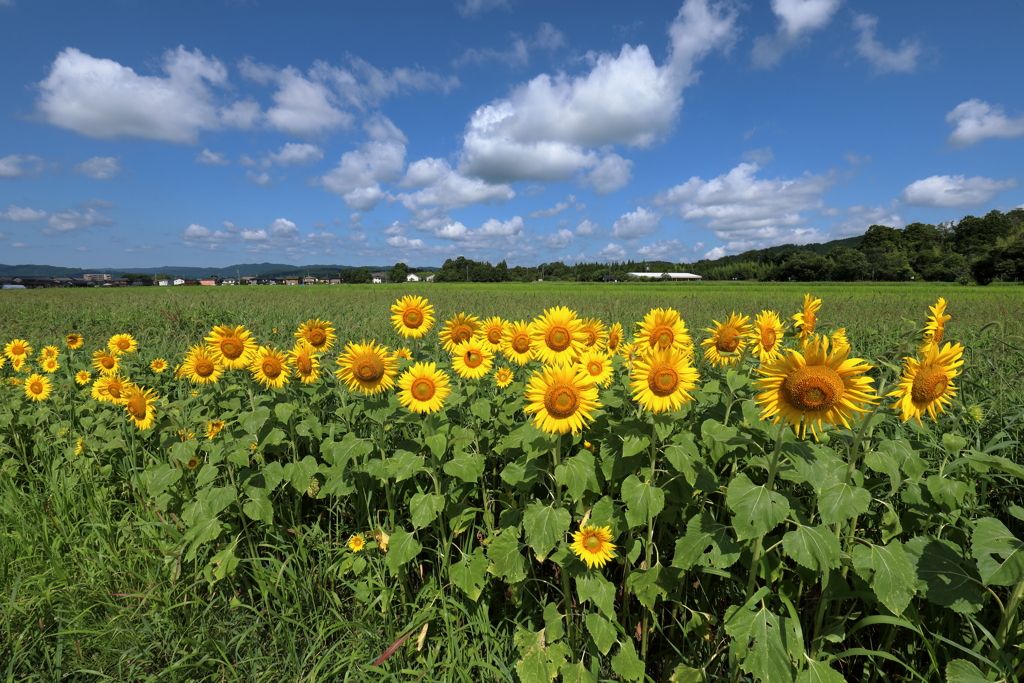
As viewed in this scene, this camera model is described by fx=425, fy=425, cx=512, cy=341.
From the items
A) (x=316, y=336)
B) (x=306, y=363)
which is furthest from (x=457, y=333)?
(x=316, y=336)

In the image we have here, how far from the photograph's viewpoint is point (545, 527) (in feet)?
5.98

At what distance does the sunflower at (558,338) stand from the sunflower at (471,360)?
0.32 m

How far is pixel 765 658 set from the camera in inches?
57.5

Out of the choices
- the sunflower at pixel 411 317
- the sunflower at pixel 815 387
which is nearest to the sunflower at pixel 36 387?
the sunflower at pixel 411 317

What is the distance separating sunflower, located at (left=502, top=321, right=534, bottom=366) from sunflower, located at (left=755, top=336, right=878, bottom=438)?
1347 mm

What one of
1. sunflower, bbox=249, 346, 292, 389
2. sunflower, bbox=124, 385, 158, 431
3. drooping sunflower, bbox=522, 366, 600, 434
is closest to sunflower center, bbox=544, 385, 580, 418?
drooping sunflower, bbox=522, 366, 600, 434

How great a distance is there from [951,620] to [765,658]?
3.75 ft

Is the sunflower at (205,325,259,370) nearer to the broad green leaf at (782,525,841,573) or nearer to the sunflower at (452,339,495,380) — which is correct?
the sunflower at (452,339,495,380)

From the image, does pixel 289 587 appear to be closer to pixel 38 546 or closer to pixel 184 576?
pixel 184 576

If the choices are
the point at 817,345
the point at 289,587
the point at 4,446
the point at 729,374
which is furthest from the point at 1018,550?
the point at 4,446

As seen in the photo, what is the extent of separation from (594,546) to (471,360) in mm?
1208

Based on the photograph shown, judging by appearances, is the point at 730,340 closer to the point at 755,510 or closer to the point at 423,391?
the point at 755,510

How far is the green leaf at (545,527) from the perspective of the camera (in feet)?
5.81

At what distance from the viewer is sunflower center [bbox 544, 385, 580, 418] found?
1910 mm
